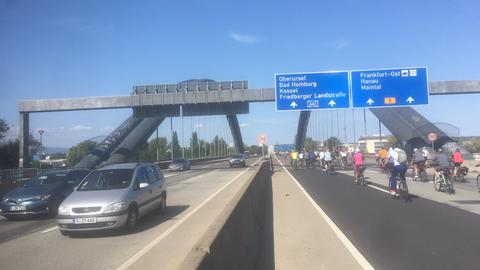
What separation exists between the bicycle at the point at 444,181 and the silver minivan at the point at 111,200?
33.5 ft

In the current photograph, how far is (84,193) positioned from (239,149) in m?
98.5

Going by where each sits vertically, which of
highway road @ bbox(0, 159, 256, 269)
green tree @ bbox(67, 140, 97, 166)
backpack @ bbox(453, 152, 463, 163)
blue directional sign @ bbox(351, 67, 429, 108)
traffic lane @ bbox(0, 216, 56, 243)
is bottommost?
traffic lane @ bbox(0, 216, 56, 243)

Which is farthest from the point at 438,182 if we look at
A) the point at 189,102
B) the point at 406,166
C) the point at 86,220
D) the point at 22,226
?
the point at 189,102

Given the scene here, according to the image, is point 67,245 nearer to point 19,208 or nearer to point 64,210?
point 64,210

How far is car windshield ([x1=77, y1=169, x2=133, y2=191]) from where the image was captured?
11809 millimetres

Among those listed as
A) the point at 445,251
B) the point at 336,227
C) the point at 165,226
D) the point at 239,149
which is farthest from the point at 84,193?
the point at 239,149

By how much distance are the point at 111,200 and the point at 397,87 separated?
77.5 ft

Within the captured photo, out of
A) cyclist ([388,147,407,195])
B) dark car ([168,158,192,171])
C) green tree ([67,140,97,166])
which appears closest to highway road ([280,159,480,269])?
cyclist ([388,147,407,195])

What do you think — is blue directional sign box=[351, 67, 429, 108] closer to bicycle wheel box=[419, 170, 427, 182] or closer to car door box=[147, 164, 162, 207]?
bicycle wheel box=[419, 170, 427, 182]

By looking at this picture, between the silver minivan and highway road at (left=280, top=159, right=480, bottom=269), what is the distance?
471 centimetres

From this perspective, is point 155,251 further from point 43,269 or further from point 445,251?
point 445,251

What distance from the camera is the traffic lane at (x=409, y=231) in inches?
286

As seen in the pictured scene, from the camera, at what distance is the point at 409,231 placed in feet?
31.8

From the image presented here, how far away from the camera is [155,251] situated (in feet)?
28.4
